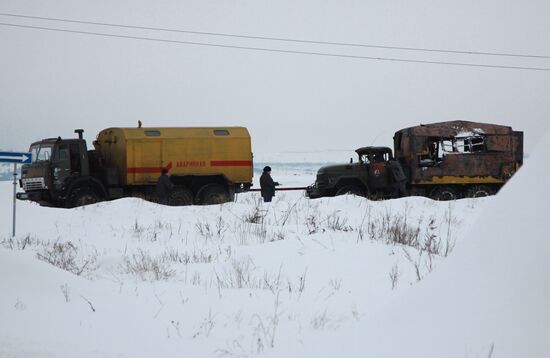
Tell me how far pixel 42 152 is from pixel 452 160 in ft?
45.6

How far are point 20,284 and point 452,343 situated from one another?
3591 millimetres

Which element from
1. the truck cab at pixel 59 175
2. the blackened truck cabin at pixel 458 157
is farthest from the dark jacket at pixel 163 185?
the blackened truck cabin at pixel 458 157

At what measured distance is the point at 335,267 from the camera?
650 centimetres

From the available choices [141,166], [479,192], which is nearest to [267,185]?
[141,166]

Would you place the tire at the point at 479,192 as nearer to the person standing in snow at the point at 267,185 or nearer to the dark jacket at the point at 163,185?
the person standing in snow at the point at 267,185

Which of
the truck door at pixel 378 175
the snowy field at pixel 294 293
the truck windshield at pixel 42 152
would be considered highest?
the truck windshield at pixel 42 152

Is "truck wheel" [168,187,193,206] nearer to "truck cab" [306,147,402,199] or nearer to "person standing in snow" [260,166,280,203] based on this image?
"person standing in snow" [260,166,280,203]

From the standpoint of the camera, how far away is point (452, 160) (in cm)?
1939

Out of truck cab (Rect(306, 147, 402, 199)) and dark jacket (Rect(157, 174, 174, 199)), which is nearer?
dark jacket (Rect(157, 174, 174, 199))

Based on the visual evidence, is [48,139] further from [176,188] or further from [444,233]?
[444,233]

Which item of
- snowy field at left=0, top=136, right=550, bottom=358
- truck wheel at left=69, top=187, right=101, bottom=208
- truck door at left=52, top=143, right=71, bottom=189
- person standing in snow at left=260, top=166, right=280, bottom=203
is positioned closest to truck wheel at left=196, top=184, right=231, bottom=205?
person standing in snow at left=260, top=166, right=280, bottom=203

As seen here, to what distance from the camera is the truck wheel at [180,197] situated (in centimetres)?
1837

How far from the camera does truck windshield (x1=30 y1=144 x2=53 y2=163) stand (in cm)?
1778

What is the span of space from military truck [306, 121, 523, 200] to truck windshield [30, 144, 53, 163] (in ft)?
28.6
